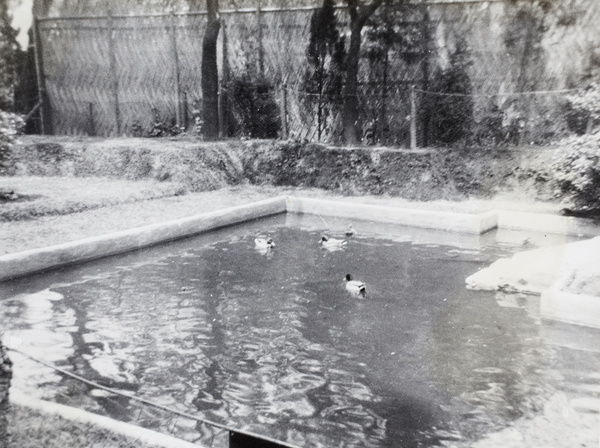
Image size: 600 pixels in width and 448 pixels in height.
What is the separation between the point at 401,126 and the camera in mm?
7445

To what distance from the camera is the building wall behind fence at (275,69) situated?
5230 mm

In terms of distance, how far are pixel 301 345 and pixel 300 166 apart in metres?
4.49

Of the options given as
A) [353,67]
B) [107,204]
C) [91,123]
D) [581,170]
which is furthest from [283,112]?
[581,170]

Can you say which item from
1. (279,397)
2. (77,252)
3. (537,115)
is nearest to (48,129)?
(77,252)

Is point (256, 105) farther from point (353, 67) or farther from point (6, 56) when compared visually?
point (6, 56)

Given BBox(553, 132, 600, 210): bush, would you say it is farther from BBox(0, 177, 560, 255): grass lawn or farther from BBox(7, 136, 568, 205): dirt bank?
BBox(0, 177, 560, 255): grass lawn

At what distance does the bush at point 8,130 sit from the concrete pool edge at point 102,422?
11.3 feet

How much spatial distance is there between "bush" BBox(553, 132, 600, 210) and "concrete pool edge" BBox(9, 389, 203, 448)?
12.4 feet

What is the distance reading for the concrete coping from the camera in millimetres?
5363

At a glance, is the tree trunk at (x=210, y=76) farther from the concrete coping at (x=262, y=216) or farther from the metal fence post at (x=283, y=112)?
the concrete coping at (x=262, y=216)

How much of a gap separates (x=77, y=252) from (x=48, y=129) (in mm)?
1562

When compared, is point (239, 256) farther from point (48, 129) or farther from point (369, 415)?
point (369, 415)

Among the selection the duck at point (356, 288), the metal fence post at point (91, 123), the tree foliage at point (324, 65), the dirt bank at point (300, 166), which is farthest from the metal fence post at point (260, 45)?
the duck at point (356, 288)

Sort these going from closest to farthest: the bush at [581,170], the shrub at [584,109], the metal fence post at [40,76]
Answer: the shrub at [584,109]
the bush at [581,170]
the metal fence post at [40,76]
